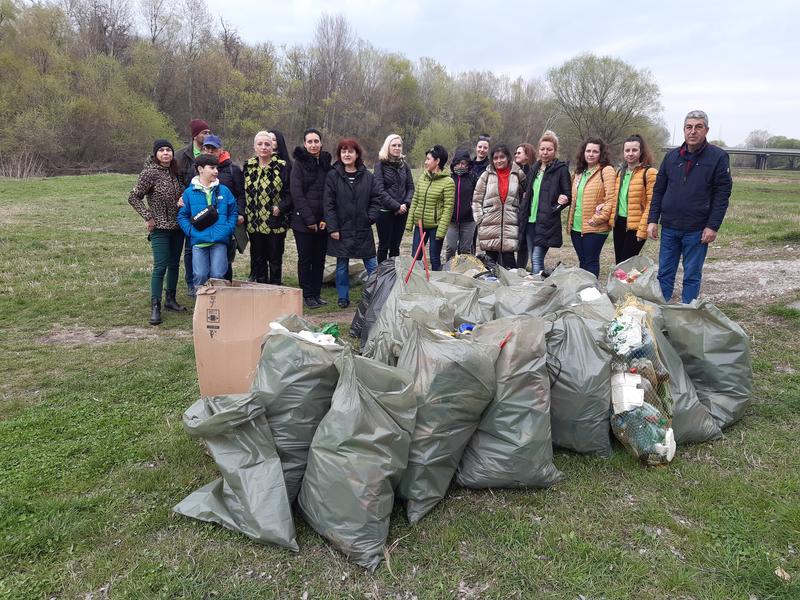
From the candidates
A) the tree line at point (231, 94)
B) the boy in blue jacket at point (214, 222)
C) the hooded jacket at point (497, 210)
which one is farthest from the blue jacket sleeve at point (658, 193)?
the tree line at point (231, 94)

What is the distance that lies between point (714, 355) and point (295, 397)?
7.86ft

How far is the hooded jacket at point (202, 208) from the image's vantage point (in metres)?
4.71

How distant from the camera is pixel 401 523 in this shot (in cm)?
226

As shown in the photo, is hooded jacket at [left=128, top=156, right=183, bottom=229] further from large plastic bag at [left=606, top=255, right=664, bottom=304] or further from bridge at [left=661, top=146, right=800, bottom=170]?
bridge at [left=661, top=146, right=800, bottom=170]

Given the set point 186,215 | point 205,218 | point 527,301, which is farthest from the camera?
point 186,215

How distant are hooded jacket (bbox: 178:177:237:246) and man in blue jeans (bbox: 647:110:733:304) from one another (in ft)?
12.1

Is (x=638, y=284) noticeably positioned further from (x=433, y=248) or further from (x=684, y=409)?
(x=433, y=248)

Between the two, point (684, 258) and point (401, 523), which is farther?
point (684, 258)

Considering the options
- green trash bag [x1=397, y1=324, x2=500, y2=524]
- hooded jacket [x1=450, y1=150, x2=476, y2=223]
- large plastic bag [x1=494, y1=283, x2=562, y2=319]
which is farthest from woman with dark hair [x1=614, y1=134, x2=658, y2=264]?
green trash bag [x1=397, y1=324, x2=500, y2=524]

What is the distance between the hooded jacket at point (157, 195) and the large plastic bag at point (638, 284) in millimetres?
3924

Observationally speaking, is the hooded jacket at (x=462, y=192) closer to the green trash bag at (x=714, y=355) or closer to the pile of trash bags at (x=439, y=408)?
the pile of trash bags at (x=439, y=408)

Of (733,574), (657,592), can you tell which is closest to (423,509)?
(657,592)

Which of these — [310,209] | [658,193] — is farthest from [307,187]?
[658,193]

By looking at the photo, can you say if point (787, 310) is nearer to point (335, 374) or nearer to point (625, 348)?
point (625, 348)
